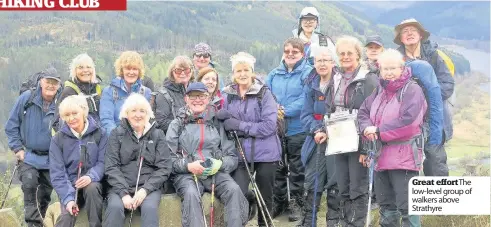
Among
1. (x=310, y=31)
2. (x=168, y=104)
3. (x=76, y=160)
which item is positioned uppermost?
(x=310, y=31)

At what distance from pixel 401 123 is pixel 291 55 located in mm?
2007

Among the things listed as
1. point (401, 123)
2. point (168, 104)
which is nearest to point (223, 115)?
point (168, 104)

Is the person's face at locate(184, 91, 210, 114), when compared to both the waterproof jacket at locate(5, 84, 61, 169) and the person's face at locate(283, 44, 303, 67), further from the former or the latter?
the waterproof jacket at locate(5, 84, 61, 169)

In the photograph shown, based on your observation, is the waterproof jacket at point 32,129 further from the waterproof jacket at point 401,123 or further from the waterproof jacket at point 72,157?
the waterproof jacket at point 401,123

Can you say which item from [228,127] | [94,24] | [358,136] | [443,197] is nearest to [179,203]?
[228,127]

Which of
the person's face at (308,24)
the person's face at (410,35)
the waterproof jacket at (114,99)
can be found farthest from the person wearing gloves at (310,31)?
the waterproof jacket at (114,99)

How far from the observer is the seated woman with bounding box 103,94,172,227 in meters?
5.44

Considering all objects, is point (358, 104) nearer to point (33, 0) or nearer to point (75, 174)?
point (75, 174)

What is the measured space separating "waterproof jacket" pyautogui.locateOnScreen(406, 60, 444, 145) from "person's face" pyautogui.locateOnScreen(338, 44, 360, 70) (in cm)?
58

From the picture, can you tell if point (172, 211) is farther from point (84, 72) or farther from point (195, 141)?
point (84, 72)

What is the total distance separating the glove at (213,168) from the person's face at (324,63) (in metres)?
1.55

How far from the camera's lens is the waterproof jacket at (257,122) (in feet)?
19.8

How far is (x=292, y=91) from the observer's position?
6.77 m

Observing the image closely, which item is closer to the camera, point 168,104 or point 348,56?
point 348,56
